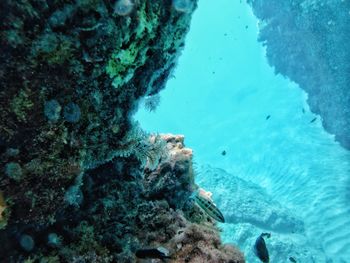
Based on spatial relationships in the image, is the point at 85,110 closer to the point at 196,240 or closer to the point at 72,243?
the point at 72,243

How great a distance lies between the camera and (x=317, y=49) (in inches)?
598

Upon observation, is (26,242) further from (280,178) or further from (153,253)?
(280,178)

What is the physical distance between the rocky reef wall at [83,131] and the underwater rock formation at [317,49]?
41.0 ft

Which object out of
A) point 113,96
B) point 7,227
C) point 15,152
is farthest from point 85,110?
point 7,227

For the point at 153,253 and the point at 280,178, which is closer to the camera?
the point at 153,253

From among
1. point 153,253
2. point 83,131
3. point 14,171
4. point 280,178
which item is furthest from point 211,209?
point 280,178

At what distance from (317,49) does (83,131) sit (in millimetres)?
14684

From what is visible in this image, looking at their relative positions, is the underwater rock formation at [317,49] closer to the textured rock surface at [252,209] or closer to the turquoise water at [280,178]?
the turquoise water at [280,178]

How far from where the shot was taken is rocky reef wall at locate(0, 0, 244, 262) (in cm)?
249

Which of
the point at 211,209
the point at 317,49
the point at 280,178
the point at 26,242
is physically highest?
the point at 317,49

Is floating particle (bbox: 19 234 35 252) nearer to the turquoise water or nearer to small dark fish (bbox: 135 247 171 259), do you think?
small dark fish (bbox: 135 247 171 259)

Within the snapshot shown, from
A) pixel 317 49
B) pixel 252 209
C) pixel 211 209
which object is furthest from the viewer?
pixel 317 49

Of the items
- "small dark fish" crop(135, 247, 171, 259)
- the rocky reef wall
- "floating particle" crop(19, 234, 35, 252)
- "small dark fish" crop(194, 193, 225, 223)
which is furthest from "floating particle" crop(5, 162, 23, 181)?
"small dark fish" crop(194, 193, 225, 223)

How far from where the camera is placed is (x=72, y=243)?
10.4 ft
